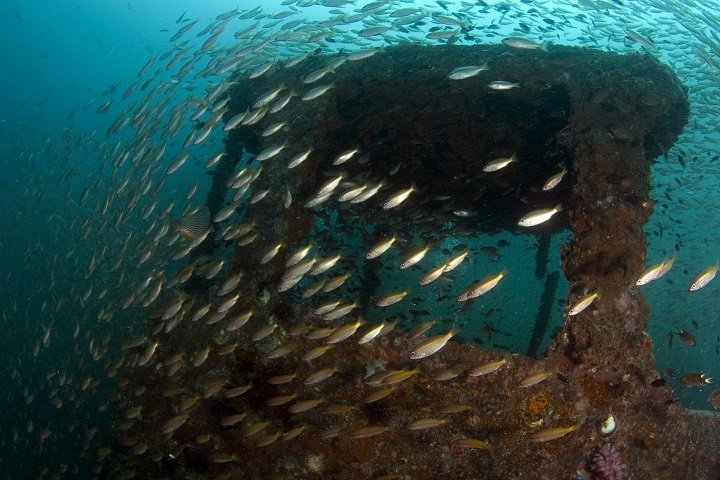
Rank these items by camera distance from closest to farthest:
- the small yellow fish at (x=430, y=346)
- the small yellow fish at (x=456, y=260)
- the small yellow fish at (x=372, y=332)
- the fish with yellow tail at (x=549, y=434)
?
the fish with yellow tail at (x=549, y=434) < the small yellow fish at (x=430, y=346) < the small yellow fish at (x=456, y=260) < the small yellow fish at (x=372, y=332)

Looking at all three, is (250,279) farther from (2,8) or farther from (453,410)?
(2,8)

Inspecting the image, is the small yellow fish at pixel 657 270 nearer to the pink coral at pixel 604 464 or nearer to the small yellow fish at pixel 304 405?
the pink coral at pixel 604 464

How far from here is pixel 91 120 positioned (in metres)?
171

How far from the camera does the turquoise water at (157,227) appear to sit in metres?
10.8

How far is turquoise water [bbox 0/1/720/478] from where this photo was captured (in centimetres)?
1083

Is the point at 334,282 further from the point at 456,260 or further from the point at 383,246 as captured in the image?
the point at 456,260

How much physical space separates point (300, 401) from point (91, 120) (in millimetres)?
205467

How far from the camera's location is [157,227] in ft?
31.7

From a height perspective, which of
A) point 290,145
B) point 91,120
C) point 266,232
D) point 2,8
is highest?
point 290,145

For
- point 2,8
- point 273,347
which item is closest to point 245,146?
point 273,347

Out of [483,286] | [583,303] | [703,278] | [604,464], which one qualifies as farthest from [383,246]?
[703,278]

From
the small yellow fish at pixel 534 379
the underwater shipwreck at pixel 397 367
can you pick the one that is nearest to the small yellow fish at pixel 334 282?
the underwater shipwreck at pixel 397 367

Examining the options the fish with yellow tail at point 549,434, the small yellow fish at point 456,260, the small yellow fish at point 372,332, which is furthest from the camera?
the small yellow fish at point 372,332

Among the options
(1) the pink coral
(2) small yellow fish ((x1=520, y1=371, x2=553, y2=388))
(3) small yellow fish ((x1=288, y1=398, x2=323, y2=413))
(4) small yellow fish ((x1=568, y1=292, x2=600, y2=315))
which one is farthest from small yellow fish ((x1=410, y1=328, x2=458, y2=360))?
(1) the pink coral
